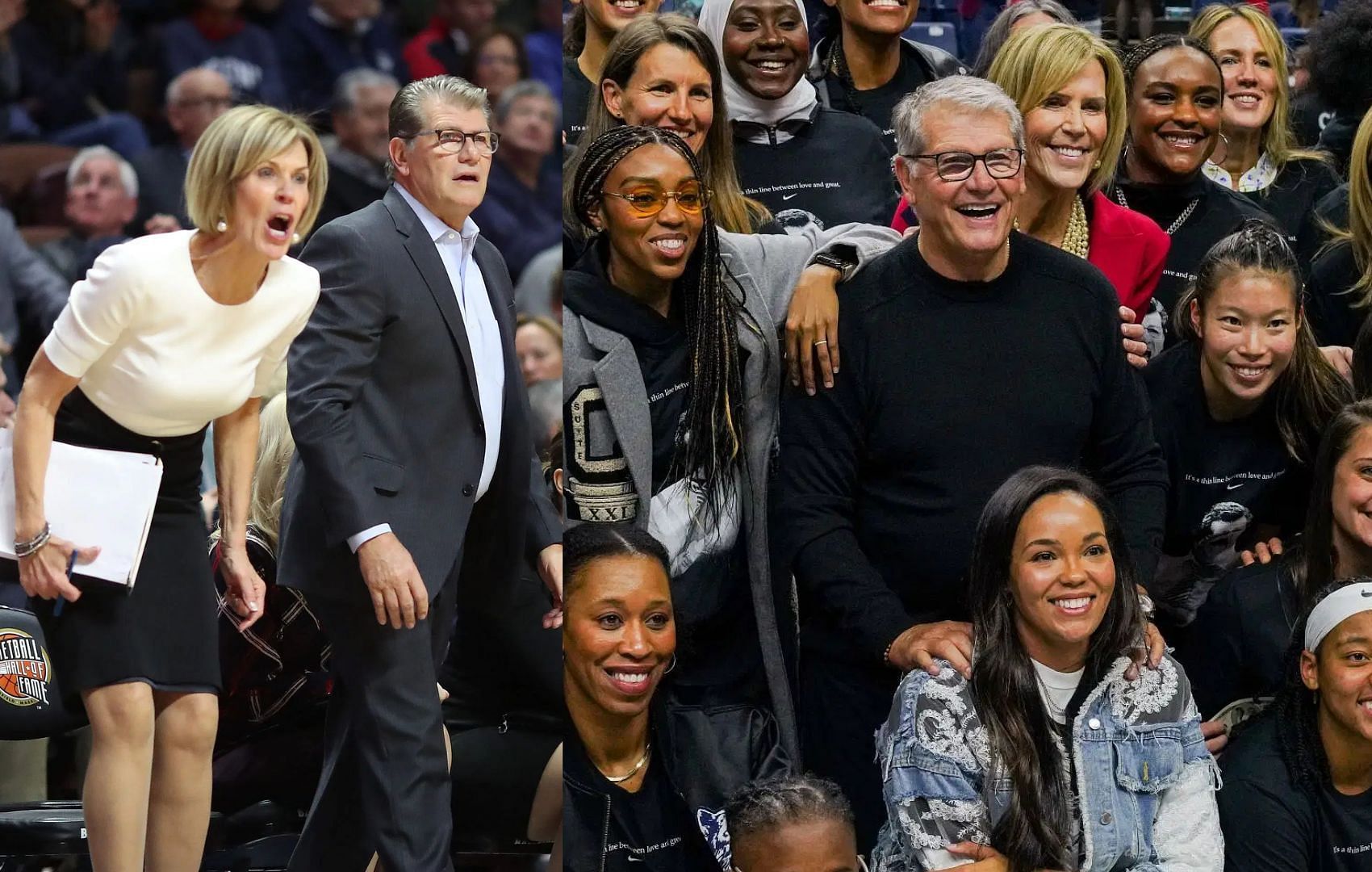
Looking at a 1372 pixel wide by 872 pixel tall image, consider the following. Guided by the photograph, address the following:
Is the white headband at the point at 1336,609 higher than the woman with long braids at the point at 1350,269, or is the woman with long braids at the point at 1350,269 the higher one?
the woman with long braids at the point at 1350,269

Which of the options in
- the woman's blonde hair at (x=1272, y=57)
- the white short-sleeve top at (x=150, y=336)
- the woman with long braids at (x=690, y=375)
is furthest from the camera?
the woman's blonde hair at (x=1272, y=57)

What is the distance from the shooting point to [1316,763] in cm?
277

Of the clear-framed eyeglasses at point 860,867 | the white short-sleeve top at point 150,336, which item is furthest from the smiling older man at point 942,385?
the white short-sleeve top at point 150,336

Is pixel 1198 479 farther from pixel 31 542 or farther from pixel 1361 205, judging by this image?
pixel 31 542

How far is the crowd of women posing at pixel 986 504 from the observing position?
2561 mm

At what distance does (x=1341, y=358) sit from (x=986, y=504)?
2.95 feet

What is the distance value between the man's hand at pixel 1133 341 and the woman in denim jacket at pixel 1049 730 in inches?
15.3

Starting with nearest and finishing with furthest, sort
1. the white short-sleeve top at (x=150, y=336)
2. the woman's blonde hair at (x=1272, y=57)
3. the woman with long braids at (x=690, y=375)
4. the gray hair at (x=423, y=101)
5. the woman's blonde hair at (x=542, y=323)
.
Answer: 1. the white short-sleeve top at (x=150, y=336)
2. the gray hair at (x=423, y=101)
3. the woman's blonde hair at (x=542, y=323)
4. the woman with long braids at (x=690, y=375)
5. the woman's blonde hair at (x=1272, y=57)

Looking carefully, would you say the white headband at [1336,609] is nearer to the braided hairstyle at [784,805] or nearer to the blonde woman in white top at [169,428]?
the braided hairstyle at [784,805]

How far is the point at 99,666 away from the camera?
2.47 meters

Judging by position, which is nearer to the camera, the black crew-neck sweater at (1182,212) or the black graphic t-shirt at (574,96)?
the black graphic t-shirt at (574,96)

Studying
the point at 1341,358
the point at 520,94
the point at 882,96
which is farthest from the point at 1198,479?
the point at 520,94

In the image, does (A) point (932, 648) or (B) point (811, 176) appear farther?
(B) point (811, 176)

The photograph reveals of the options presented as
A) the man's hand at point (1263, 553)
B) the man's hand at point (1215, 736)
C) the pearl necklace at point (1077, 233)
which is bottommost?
the man's hand at point (1215, 736)
